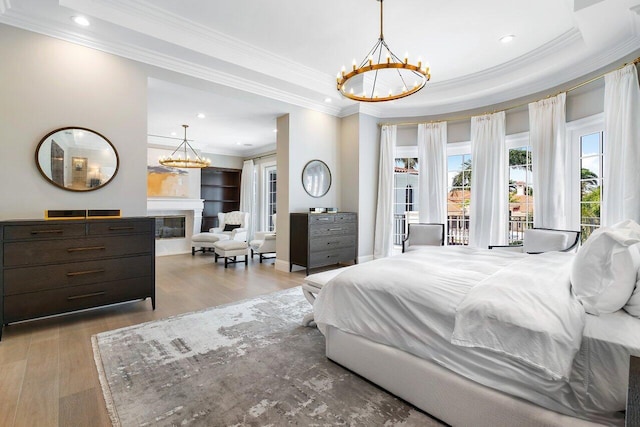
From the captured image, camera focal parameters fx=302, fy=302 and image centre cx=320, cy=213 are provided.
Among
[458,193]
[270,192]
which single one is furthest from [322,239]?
[270,192]

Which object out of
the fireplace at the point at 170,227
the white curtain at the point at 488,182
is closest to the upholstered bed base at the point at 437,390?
the white curtain at the point at 488,182

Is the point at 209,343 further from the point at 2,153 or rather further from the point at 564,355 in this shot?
the point at 2,153

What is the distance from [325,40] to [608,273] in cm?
354

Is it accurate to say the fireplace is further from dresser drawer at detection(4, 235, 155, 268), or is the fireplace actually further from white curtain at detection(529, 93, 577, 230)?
white curtain at detection(529, 93, 577, 230)

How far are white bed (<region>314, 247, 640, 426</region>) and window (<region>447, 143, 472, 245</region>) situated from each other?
3.11m

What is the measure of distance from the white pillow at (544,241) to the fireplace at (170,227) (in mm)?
7269

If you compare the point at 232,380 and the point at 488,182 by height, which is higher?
the point at 488,182

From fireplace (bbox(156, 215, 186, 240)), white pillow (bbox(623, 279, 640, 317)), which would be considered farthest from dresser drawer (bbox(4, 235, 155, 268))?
fireplace (bbox(156, 215, 186, 240))

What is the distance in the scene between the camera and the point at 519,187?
15.3 ft

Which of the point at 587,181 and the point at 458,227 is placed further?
the point at 458,227

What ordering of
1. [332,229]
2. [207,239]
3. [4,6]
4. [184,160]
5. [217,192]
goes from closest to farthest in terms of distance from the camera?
[4,6]
[332,229]
[184,160]
[207,239]
[217,192]

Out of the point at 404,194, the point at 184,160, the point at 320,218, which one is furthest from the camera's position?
the point at 184,160

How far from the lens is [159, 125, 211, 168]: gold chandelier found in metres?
6.36

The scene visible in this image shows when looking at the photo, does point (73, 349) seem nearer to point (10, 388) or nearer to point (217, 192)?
point (10, 388)
